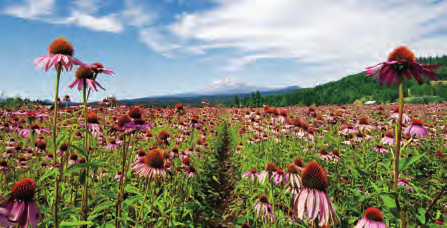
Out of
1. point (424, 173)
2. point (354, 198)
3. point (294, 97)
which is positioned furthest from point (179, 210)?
point (294, 97)

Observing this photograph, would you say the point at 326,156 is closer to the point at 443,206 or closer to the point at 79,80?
the point at 443,206

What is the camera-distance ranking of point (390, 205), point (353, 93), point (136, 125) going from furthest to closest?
point (353, 93), point (136, 125), point (390, 205)

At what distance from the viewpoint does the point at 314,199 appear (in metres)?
1.35

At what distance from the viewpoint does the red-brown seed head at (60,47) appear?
1.72 meters

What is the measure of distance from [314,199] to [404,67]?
105cm

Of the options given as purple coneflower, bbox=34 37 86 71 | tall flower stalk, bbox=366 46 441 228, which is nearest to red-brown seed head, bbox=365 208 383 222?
tall flower stalk, bbox=366 46 441 228

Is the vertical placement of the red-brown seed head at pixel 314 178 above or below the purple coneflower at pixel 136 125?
below

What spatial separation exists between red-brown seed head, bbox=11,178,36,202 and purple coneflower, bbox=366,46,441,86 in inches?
84.7

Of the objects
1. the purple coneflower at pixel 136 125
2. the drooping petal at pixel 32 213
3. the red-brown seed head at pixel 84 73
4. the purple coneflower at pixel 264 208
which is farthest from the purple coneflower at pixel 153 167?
the purple coneflower at pixel 264 208

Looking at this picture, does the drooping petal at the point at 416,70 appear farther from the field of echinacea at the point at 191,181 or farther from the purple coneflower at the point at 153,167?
the purple coneflower at the point at 153,167

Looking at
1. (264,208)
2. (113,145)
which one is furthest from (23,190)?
(113,145)

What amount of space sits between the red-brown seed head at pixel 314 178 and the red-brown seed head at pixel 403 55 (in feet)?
3.01

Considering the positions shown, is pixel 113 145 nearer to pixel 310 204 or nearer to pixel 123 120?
pixel 123 120

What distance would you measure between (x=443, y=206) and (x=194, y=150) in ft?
12.8
